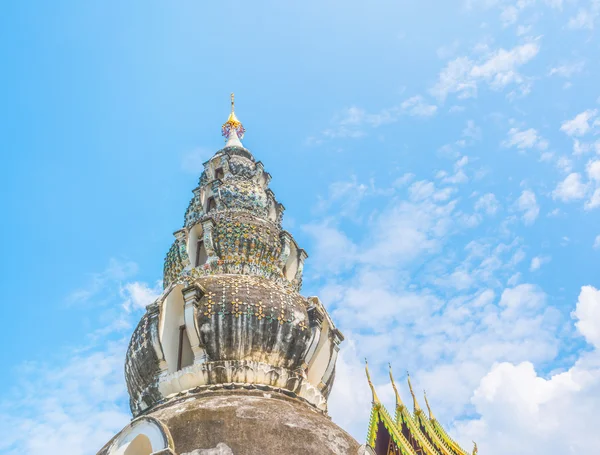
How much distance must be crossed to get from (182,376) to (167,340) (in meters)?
0.87

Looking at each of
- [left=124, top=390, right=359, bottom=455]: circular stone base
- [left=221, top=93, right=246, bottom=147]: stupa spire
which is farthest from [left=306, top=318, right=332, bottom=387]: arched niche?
[left=221, top=93, right=246, bottom=147]: stupa spire

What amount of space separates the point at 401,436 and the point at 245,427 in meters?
3.30

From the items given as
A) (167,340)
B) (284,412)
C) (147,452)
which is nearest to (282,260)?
(167,340)

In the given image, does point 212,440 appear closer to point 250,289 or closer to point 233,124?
point 250,289

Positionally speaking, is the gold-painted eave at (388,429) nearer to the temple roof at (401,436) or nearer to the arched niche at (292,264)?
the temple roof at (401,436)

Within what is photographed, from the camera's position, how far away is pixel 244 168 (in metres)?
17.0

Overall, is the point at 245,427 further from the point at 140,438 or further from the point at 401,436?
the point at 401,436

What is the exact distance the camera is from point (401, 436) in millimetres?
11734

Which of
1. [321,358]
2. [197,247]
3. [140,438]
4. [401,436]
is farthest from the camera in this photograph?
[197,247]

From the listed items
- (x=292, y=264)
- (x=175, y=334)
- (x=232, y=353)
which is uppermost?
(x=292, y=264)

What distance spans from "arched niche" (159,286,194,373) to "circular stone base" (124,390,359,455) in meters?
1.04

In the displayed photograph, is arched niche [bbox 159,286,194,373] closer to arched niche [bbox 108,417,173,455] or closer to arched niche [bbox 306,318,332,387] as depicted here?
arched niche [bbox 108,417,173,455]

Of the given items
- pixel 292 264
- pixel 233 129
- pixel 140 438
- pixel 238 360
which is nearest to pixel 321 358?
pixel 238 360

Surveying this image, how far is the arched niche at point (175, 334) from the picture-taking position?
1202 cm
